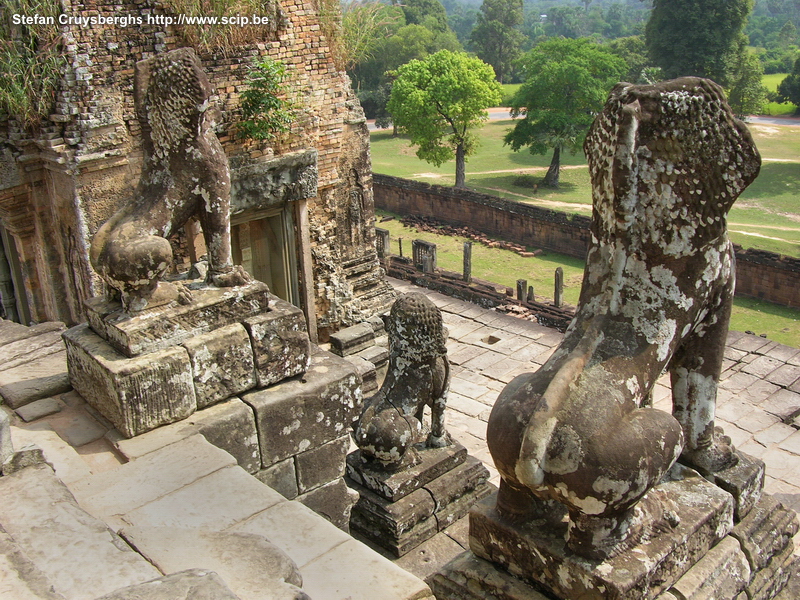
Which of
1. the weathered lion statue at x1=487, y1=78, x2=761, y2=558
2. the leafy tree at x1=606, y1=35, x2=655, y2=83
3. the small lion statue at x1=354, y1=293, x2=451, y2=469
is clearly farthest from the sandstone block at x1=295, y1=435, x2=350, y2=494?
the leafy tree at x1=606, y1=35, x2=655, y2=83

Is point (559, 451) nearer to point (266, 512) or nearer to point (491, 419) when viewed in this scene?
point (491, 419)

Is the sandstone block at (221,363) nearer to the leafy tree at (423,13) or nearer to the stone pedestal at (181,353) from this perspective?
A: the stone pedestal at (181,353)

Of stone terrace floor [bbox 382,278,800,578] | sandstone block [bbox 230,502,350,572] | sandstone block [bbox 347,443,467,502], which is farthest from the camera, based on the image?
stone terrace floor [bbox 382,278,800,578]

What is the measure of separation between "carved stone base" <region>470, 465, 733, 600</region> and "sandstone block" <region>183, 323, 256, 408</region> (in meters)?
1.68

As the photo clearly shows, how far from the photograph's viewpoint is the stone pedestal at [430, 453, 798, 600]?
101 inches

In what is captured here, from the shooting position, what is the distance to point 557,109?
27.6m

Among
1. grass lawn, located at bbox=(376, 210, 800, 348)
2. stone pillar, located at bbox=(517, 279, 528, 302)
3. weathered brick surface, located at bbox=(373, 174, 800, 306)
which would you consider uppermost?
stone pillar, located at bbox=(517, 279, 528, 302)

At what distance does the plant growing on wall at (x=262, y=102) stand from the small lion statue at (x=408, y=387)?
13.0 ft

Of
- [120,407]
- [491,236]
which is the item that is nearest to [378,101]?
[491,236]

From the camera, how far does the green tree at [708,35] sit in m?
32.6

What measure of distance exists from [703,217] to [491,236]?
20091 millimetres

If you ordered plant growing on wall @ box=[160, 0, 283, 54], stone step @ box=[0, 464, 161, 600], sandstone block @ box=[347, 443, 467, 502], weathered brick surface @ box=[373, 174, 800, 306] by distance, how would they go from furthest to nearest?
weathered brick surface @ box=[373, 174, 800, 306], plant growing on wall @ box=[160, 0, 283, 54], sandstone block @ box=[347, 443, 467, 502], stone step @ box=[0, 464, 161, 600]

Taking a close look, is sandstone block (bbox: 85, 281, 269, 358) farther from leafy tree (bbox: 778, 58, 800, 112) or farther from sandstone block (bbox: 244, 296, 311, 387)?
leafy tree (bbox: 778, 58, 800, 112)

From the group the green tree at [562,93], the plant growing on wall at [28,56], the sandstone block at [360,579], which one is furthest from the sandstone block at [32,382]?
the green tree at [562,93]
